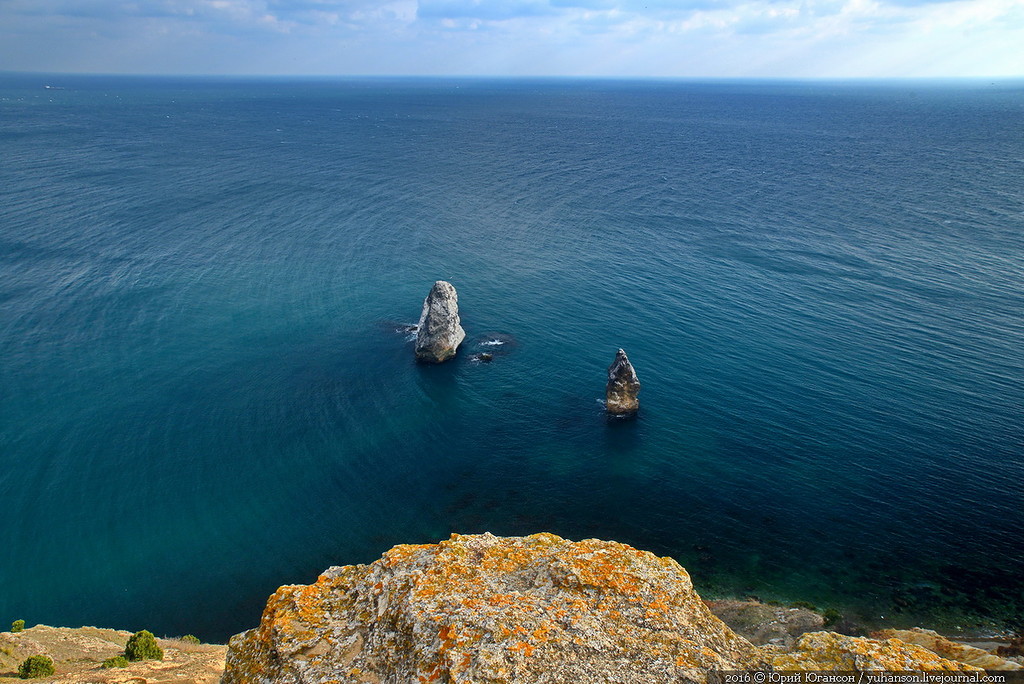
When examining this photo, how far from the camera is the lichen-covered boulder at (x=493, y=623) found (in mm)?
21000

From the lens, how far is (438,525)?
49469 mm

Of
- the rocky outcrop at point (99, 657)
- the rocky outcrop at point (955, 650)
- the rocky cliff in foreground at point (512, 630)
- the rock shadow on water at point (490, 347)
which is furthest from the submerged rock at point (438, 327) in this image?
the rocky outcrop at point (955, 650)

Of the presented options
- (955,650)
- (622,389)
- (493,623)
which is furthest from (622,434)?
(493,623)

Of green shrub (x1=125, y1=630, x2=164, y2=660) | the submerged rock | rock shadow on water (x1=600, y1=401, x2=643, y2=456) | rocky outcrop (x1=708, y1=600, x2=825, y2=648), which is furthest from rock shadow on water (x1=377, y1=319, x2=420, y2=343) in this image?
rocky outcrop (x1=708, y1=600, x2=825, y2=648)

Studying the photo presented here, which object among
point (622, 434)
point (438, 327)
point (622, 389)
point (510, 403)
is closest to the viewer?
point (622, 434)

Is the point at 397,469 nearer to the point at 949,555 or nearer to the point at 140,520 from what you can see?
the point at 140,520

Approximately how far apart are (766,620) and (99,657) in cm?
3953

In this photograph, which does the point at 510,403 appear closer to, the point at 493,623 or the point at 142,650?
the point at 142,650

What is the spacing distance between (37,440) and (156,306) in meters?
31.8

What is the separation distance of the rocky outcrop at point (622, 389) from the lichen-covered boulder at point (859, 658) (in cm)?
3919

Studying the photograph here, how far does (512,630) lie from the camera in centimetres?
2189

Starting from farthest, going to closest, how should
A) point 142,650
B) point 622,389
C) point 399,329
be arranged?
point 399,329, point 622,389, point 142,650

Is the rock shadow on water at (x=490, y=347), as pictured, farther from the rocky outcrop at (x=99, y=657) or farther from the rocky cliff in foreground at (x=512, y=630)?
the rocky cliff in foreground at (x=512, y=630)

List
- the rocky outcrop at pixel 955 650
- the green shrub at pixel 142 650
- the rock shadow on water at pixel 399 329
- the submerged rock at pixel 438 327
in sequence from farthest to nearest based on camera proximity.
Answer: the rock shadow on water at pixel 399 329 → the submerged rock at pixel 438 327 → the green shrub at pixel 142 650 → the rocky outcrop at pixel 955 650
